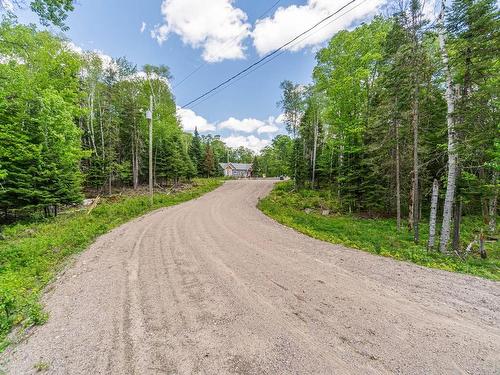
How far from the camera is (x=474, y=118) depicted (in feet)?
26.0

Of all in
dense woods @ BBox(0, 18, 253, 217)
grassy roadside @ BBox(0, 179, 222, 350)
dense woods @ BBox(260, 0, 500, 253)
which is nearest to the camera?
grassy roadside @ BBox(0, 179, 222, 350)

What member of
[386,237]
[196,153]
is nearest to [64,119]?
[386,237]

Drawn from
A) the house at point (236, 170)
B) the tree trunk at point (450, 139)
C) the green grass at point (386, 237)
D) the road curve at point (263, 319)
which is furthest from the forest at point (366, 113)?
the house at point (236, 170)

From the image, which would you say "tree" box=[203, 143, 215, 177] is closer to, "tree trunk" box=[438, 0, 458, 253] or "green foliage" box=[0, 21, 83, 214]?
"green foliage" box=[0, 21, 83, 214]

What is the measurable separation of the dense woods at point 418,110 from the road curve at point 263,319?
5.53m

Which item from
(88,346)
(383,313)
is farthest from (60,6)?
(383,313)

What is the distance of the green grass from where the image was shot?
264 inches

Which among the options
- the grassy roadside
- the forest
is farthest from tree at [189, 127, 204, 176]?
the grassy roadside

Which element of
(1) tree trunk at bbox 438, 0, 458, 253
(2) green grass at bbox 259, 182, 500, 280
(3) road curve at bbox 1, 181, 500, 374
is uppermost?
(1) tree trunk at bbox 438, 0, 458, 253

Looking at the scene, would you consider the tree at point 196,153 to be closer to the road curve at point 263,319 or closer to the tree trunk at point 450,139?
the tree trunk at point 450,139

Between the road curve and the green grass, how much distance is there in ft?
3.74

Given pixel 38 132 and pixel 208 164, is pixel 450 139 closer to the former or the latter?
pixel 38 132

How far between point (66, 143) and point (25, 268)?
10173 mm

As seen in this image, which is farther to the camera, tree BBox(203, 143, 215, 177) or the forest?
tree BBox(203, 143, 215, 177)
